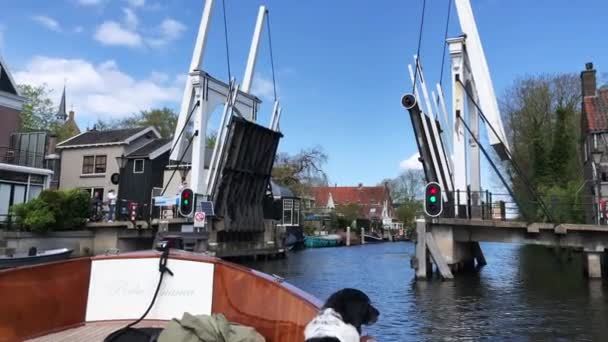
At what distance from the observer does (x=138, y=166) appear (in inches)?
1137

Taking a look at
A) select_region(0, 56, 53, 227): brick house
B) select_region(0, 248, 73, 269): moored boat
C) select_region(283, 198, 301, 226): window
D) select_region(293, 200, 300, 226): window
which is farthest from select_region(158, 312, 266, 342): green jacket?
select_region(293, 200, 300, 226): window

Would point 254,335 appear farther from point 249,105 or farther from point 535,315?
point 249,105

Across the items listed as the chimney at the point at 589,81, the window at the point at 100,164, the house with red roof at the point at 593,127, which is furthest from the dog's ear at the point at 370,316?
the window at the point at 100,164

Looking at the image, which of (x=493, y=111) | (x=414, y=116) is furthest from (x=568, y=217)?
(x=414, y=116)

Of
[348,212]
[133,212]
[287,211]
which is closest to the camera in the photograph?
[133,212]

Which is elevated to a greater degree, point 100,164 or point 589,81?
point 589,81

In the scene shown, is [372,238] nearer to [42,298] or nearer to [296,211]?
[296,211]

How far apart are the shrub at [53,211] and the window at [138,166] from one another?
7.35m

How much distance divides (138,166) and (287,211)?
12115 mm

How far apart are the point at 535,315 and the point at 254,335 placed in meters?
7.94

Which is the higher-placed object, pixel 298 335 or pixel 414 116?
pixel 414 116

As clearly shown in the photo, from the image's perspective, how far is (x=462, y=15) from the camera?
16.0m

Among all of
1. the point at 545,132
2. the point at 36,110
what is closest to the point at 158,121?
the point at 36,110

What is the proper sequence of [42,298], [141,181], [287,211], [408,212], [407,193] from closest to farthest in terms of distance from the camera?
[42,298]
[141,181]
[287,211]
[408,212]
[407,193]
